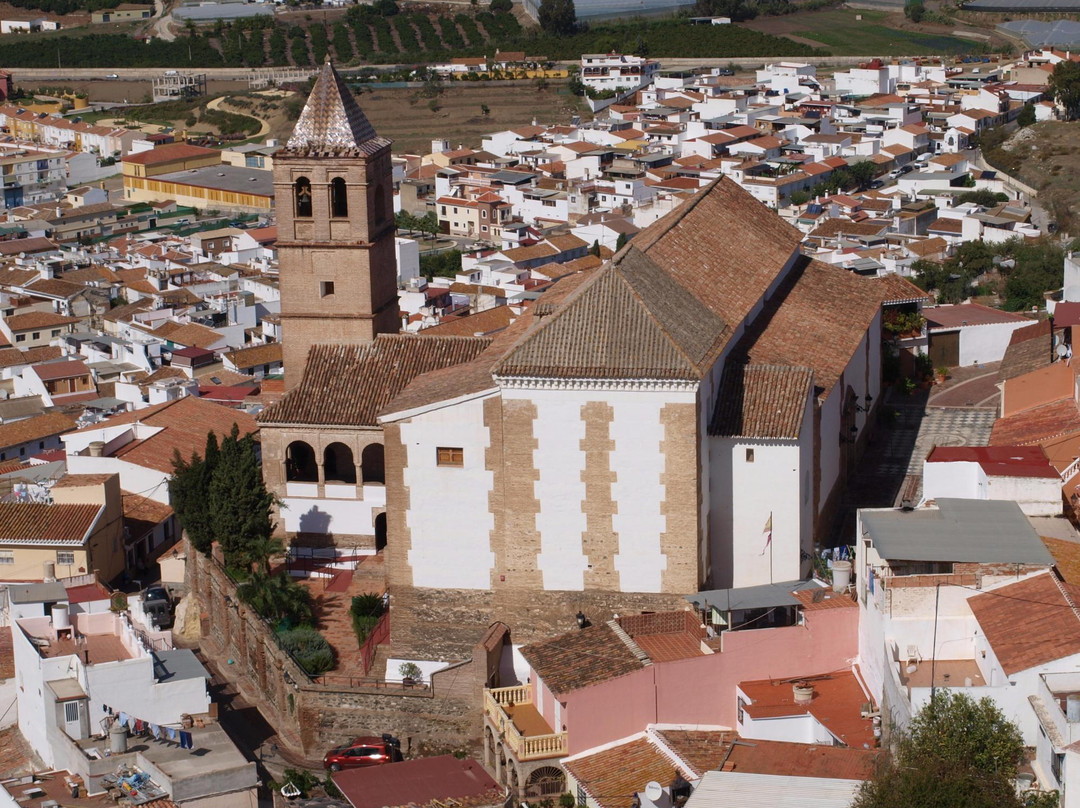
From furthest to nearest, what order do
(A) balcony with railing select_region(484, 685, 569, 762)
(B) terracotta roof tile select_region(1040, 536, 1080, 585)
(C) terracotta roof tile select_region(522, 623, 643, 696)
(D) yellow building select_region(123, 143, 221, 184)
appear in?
(D) yellow building select_region(123, 143, 221, 184)
(C) terracotta roof tile select_region(522, 623, 643, 696)
(A) balcony with railing select_region(484, 685, 569, 762)
(B) terracotta roof tile select_region(1040, 536, 1080, 585)

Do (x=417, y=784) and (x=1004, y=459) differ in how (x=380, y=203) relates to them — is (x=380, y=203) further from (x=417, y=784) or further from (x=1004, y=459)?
(x=417, y=784)

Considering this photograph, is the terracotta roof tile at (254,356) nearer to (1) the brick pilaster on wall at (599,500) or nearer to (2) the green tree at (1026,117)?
(1) the brick pilaster on wall at (599,500)

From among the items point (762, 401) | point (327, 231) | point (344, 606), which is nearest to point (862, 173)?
point (327, 231)

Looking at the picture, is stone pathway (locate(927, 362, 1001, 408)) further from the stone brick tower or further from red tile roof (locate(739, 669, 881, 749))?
red tile roof (locate(739, 669, 881, 749))

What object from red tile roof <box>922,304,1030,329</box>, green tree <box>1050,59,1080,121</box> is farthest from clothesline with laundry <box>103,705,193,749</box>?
green tree <box>1050,59,1080,121</box>

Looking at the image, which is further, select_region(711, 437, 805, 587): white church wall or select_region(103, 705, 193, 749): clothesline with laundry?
select_region(711, 437, 805, 587): white church wall

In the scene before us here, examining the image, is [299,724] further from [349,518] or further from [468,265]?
[468,265]
